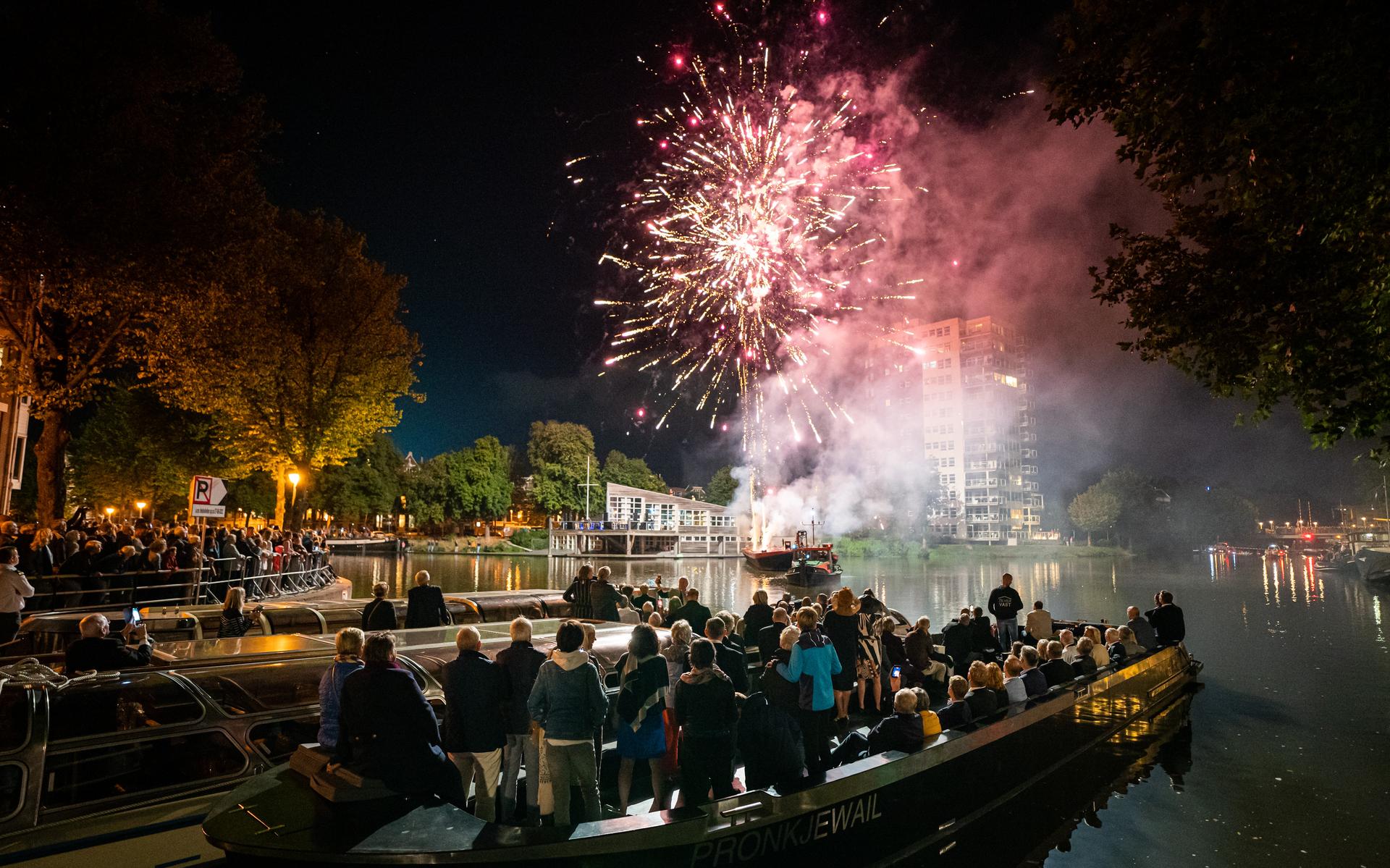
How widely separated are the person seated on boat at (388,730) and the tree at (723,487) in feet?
361

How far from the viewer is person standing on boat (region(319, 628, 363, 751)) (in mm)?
5441

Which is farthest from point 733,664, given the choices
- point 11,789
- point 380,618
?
point 11,789

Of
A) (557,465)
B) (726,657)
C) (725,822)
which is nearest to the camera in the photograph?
(725,822)

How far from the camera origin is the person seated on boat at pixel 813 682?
Answer: 22.5 feet

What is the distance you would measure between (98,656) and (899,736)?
7.93m

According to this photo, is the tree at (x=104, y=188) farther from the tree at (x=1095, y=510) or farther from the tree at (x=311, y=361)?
the tree at (x=1095, y=510)

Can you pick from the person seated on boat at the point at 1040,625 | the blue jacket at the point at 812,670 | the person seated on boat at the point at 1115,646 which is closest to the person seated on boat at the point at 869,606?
the person seated on boat at the point at 1040,625

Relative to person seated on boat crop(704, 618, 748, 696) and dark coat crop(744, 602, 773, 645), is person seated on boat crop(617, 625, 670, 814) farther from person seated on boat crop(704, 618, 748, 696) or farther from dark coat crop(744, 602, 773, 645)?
dark coat crop(744, 602, 773, 645)

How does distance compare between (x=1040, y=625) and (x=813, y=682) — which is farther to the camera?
(x=1040, y=625)

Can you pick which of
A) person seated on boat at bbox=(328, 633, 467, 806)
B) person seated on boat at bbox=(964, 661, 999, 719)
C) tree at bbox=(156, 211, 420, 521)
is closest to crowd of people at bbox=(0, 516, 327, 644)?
tree at bbox=(156, 211, 420, 521)

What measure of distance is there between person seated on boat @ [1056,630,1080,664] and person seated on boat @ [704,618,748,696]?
680 centimetres

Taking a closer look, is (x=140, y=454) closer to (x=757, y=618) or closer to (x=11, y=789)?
(x=757, y=618)

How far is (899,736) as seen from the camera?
6.96 m

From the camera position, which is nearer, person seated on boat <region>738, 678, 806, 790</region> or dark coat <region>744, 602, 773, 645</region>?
person seated on boat <region>738, 678, 806, 790</region>
